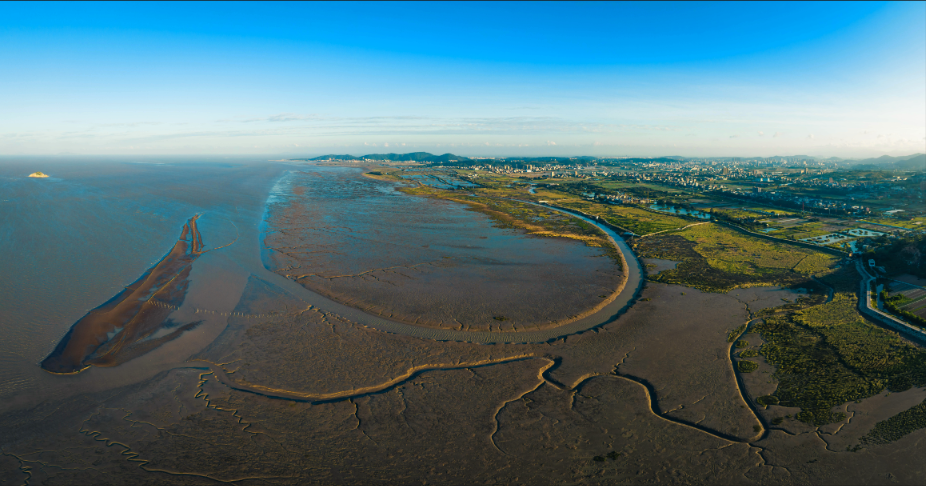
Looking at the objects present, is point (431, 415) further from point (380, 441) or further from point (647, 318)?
point (647, 318)

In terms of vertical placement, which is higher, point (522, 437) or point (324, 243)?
point (324, 243)

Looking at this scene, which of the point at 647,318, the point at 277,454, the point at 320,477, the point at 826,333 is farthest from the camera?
the point at 647,318

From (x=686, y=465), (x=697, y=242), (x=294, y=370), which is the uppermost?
(x=697, y=242)

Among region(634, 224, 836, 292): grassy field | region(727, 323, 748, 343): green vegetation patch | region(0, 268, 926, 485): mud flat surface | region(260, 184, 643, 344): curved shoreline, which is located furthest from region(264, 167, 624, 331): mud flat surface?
region(727, 323, 748, 343): green vegetation patch

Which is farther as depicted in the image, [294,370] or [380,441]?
[294,370]

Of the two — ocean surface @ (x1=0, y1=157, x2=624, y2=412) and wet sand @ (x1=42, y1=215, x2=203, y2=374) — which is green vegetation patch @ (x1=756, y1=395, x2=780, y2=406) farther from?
wet sand @ (x1=42, y1=215, x2=203, y2=374)

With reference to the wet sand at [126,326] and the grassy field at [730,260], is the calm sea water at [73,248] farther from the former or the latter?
the grassy field at [730,260]

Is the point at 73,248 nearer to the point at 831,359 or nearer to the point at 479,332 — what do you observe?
the point at 479,332

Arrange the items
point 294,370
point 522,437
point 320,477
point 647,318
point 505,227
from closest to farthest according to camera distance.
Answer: point 320,477
point 522,437
point 294,370
point 647,318
point 505,227

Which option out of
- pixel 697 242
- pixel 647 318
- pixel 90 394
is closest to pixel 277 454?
pixel 90 394
